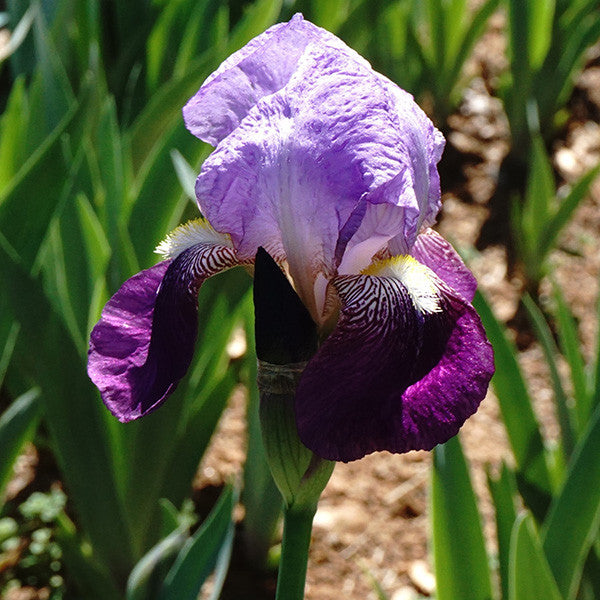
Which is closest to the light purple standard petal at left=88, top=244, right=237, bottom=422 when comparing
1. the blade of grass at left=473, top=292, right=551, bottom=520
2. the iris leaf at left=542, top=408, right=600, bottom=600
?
the iris leaf at left=542, top=408, right=600, bottom=600

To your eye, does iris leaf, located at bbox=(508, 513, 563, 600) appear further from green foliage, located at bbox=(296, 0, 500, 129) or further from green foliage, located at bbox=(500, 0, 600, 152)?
Answer: green foliage, located at bbox=(500, 0, 600, 152)

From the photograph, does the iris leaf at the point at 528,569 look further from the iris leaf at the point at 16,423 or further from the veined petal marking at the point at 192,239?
the iris leaf at the point at 16,423

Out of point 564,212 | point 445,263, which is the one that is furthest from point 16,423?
point 564,212

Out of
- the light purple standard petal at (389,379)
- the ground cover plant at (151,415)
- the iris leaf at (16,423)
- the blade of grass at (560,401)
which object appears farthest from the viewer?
the blade of grass at (560,401)

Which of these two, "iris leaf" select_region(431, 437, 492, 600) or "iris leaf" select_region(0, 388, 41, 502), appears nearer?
"iris leaf" select_region(431, 437, 492, 600)

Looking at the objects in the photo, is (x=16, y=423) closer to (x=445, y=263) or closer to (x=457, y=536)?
(x=457, y=536)

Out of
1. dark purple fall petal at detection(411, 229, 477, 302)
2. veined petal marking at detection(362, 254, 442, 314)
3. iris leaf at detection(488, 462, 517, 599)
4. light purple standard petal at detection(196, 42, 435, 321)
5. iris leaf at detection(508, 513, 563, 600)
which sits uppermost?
light purple standard petal at detection(196, 42, 435, 321)

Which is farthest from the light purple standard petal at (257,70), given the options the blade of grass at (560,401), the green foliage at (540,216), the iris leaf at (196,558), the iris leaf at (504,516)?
the green foliage at (540,216)

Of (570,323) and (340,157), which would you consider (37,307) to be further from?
(570,323)
